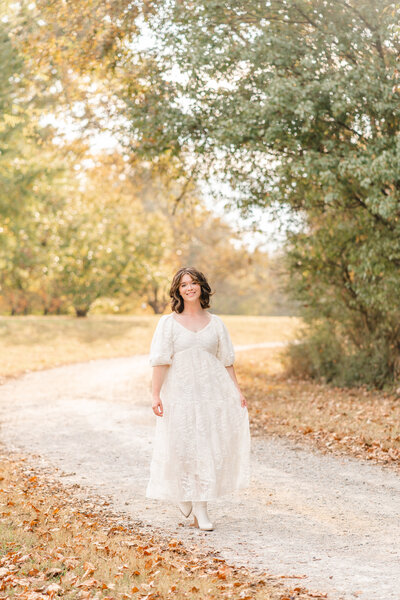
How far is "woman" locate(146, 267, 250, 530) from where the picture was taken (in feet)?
19.5

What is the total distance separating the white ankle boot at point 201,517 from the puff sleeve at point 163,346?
49.3 inches

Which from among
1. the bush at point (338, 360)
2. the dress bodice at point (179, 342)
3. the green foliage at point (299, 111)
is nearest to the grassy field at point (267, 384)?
the bush at point (338, 360)

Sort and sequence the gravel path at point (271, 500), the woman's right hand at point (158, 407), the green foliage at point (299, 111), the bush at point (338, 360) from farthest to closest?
1. the bush at point (338, 360)
2. the green foliage at point (299, 111)
3. the woman's right hand at point (158, 407)
4. the gravel path at point (271, 500)

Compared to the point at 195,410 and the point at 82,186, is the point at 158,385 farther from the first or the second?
the point at 82,186

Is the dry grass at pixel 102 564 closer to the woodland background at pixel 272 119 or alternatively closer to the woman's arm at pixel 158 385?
the woman's arm at pixel 158 385

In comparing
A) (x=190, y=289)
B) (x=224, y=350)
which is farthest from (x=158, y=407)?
(x=190, y=289)

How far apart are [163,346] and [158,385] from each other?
0.35 meters

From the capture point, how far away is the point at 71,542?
5.38m

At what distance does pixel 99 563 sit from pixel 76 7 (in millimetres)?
10744

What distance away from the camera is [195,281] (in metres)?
6.15

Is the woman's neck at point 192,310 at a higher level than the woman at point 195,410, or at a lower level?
higher

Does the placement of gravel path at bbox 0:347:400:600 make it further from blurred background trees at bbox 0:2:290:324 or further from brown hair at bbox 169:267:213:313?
blurred background trees at bbox 0:2:290:324

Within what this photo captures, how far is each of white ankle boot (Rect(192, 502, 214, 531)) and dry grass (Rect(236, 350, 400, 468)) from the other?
3155 millimetres

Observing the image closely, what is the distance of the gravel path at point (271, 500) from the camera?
16.0ft
